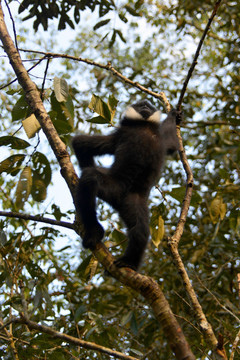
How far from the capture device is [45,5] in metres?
6.00

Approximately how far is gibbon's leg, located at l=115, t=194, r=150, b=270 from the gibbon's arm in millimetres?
620

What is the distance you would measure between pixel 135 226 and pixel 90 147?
1041 mm

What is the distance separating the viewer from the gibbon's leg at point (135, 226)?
12.0 feet

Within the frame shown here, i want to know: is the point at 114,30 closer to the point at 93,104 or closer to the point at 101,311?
the point at 93,104

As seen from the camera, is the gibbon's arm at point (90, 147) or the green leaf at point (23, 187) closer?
the green leaf at point (23, 187)

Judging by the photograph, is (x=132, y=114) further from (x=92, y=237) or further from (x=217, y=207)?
(x=92, y=237)

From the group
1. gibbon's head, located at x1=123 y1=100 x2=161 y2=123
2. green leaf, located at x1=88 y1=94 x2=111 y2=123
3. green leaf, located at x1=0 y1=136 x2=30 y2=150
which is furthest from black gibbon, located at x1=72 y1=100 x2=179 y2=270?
green leaf, located at x1=0 y1=136 x2=30 y2=150

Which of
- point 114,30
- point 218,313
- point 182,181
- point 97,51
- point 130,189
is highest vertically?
point 97,51

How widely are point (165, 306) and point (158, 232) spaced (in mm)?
1636

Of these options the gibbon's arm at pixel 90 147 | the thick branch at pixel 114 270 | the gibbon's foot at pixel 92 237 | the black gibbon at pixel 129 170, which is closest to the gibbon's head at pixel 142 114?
the black gibbon at pixel 129 170

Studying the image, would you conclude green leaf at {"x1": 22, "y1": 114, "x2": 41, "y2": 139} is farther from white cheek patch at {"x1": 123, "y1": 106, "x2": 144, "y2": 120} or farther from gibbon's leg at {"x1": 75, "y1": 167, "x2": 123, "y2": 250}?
white cheek patch at {"x1": 123, "y1": 106, "x2": 144, "y2": 120}

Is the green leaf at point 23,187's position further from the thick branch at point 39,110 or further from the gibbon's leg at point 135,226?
the gibbon's leg at point 135,226

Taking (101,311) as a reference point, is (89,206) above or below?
above

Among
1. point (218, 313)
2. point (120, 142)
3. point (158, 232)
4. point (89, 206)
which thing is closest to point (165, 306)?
point (89, 206)
